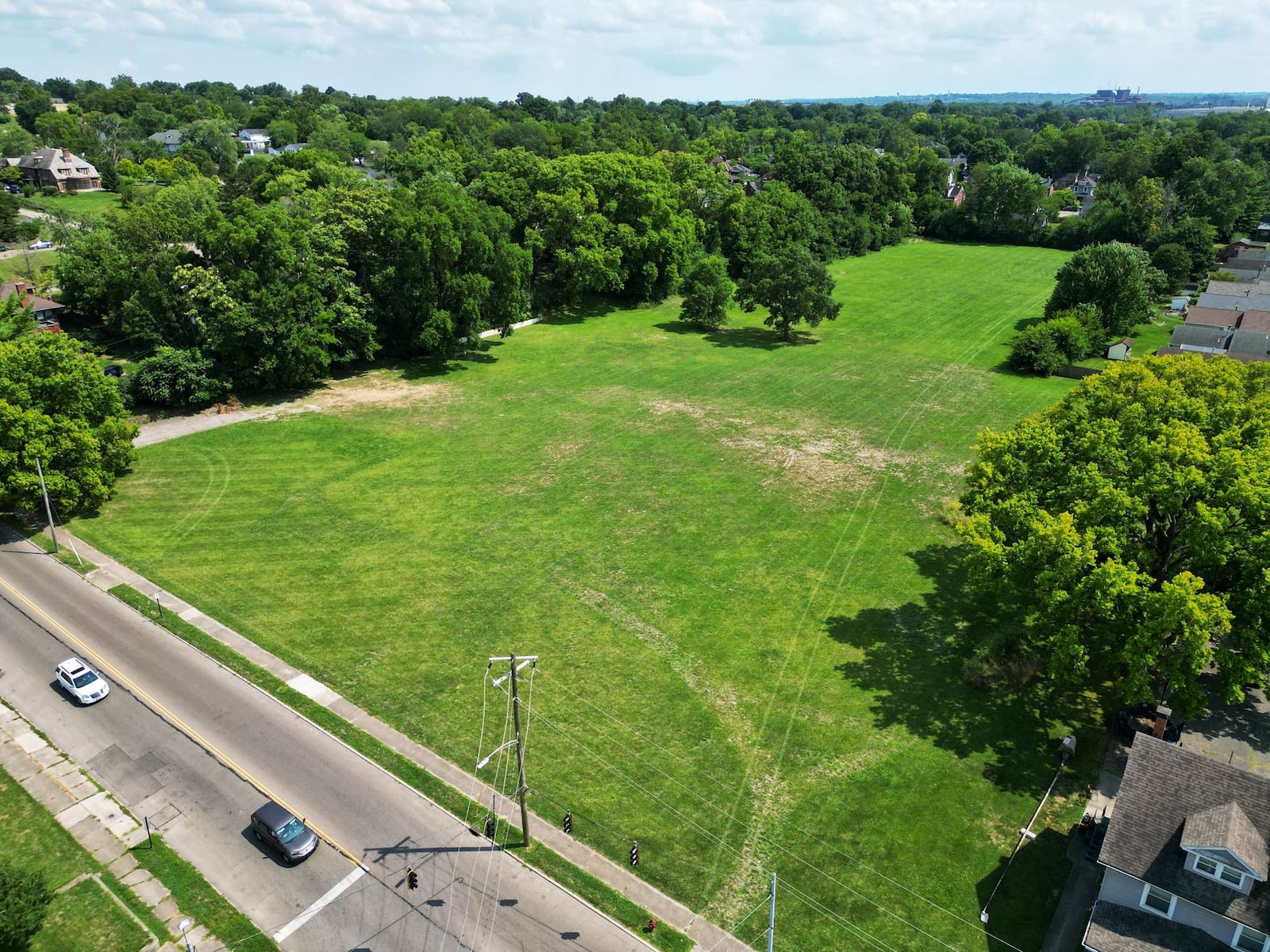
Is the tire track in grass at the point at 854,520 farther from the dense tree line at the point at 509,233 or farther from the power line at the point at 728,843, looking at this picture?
the dense tree line at the point at 509,233

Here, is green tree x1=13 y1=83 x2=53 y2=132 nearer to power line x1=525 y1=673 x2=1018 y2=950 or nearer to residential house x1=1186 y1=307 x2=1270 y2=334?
power line x1=525 y1=673 x2=1018 y2=950

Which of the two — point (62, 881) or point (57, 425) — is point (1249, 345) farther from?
point (57, 425)

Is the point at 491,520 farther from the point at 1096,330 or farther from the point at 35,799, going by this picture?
the point at 1096,330

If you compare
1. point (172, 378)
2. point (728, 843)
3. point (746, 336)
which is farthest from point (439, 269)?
point (728, 843)

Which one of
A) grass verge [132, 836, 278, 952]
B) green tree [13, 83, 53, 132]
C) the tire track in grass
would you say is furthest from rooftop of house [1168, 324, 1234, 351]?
green tree [13, 83, 53, 132]

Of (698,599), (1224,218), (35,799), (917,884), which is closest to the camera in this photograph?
(917,884)

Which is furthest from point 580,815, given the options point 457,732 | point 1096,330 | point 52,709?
point 1096,330

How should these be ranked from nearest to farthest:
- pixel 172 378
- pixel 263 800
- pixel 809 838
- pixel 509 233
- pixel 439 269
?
pixel 809 838
pixel 263 800
pixel 172 378
pixel 439 269
pixel 509 233

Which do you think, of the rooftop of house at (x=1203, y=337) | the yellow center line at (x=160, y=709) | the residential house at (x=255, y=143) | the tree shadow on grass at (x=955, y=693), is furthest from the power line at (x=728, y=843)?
the residential house at (x=255, y=143)
